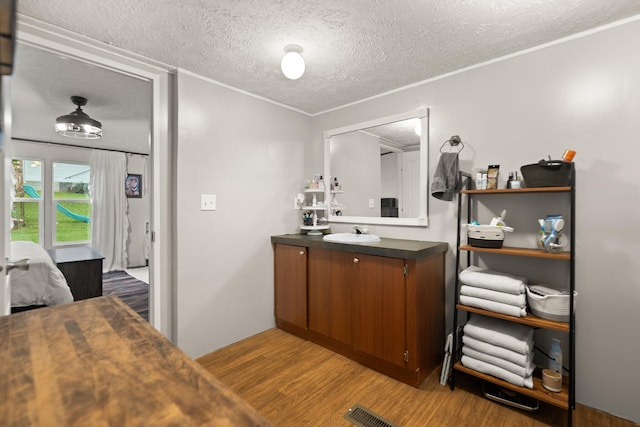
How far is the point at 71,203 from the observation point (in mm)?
5023

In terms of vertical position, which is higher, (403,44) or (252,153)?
(403,44)

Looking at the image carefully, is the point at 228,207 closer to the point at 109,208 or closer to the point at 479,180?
the point at 479,180

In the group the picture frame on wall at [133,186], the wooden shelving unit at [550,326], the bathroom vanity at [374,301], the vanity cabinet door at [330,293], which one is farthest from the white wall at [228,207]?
the picture frame on wall at [133,186]

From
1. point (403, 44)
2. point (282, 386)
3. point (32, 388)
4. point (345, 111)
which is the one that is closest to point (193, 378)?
point (32, 388)

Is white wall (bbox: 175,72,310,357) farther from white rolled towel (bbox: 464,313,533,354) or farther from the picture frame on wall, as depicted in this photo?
the picture frame on wall

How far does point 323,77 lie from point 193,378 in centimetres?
218

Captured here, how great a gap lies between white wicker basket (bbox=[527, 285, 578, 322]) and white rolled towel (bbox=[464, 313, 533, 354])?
16cm

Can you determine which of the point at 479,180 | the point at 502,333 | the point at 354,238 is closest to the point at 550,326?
the point at 502,333

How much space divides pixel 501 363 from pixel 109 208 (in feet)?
19.7

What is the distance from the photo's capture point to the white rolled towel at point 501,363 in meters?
1.67

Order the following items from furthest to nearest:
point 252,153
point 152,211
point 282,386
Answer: point 252,153 → point 152,211 → point 282,386

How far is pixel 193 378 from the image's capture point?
68 cm

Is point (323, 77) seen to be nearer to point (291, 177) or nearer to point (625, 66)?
point (291, 177)

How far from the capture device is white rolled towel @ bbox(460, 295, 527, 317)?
1676 mm
